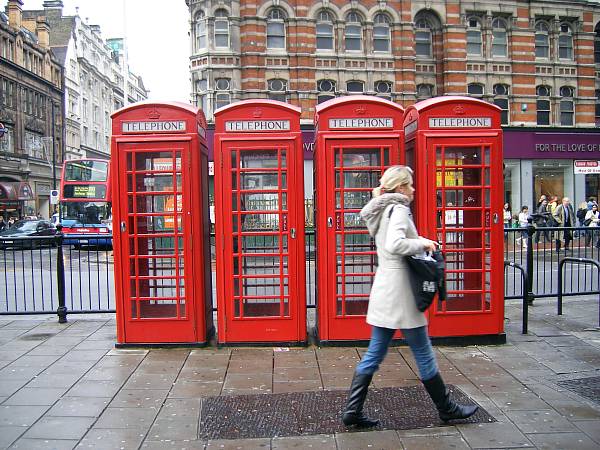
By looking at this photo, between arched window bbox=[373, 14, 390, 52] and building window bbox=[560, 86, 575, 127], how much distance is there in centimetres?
1001

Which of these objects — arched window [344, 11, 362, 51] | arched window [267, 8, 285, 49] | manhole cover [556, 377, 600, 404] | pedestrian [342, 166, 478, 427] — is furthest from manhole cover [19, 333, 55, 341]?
arched window [344, 11, 362, 51]

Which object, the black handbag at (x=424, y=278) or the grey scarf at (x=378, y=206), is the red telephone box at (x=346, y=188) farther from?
the black handbag at (x=424, y=278)

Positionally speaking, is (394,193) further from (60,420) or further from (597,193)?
(597,193)

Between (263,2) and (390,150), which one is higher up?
(263,2)

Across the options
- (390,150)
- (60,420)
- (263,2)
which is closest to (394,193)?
(390,150)

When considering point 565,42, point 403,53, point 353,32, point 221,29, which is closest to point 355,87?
point 353,32

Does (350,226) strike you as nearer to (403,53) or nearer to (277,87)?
(277,87)

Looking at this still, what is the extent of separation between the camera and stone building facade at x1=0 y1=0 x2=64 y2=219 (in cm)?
4925

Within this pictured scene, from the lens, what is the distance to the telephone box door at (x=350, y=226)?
648 cm

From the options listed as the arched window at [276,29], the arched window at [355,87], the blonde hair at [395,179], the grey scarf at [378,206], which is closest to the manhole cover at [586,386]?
the grey scarf at [378,206]

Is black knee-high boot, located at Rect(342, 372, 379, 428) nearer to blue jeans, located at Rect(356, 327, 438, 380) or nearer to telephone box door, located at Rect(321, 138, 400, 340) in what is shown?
blue jeans, located at Rect(356, 327, 438, 380)

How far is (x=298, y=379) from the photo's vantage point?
5613mm

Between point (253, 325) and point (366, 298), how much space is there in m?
1.34

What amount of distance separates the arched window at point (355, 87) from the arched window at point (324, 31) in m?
2.07
